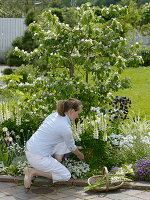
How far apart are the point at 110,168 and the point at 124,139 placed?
1.54 feet

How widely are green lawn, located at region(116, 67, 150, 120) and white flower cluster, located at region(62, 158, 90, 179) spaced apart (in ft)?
5.82

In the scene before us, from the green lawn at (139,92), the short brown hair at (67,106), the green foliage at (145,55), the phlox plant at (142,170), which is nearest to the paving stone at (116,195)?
the phlox plant at (142,170)

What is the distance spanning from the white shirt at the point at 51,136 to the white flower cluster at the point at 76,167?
41cm

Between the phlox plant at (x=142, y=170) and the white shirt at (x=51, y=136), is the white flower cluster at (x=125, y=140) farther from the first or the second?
the white shirt at (x=51, y=136)

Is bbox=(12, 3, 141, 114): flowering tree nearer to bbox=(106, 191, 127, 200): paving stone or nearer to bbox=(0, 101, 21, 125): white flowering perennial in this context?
bbox=(0, 101, 21, 125): white flowering perennial

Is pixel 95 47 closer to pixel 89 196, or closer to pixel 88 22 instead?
pixel 88 22

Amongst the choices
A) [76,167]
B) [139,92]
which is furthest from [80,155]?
[139,92]

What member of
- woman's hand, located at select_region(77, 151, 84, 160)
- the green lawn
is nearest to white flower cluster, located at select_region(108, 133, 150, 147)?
woman's hand, located at select_region(77, 151, 84, 160)

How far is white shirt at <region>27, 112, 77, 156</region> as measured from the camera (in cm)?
525

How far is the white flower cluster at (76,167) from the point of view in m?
5.58

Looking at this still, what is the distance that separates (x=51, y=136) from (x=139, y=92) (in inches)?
285

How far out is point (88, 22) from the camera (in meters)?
6.62

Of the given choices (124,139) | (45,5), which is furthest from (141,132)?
(45,5)

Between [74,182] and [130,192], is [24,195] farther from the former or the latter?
[130,192]
